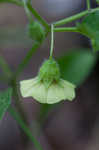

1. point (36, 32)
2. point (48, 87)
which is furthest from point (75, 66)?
point (48, 87)

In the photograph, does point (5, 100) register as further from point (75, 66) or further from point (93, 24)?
point (75, 66)

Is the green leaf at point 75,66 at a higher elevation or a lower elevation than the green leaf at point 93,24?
lower

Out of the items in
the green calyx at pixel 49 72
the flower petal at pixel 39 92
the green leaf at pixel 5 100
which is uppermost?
the green calyx at pixel 49 72

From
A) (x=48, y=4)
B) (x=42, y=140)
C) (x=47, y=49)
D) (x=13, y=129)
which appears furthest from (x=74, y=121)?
(x=48, y=4)

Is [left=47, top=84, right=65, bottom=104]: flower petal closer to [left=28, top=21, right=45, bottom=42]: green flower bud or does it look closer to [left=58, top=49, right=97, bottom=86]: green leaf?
[left=28, top=21, right=45, bottom=42]: green flower bud

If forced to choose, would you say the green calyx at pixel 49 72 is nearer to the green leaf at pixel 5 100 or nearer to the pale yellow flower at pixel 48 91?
the pale yellow flower at pixel 48 91

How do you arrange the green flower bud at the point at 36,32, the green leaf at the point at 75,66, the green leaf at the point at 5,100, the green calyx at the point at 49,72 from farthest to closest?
the green leaf at the point at 75,66 < the green flower bud at the point at 36,32 < the green calyx at the point at 49,72 < the green leaf at the point at 5,100

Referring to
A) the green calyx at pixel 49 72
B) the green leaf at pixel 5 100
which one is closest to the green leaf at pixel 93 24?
the green calyx at pixel 49 72
